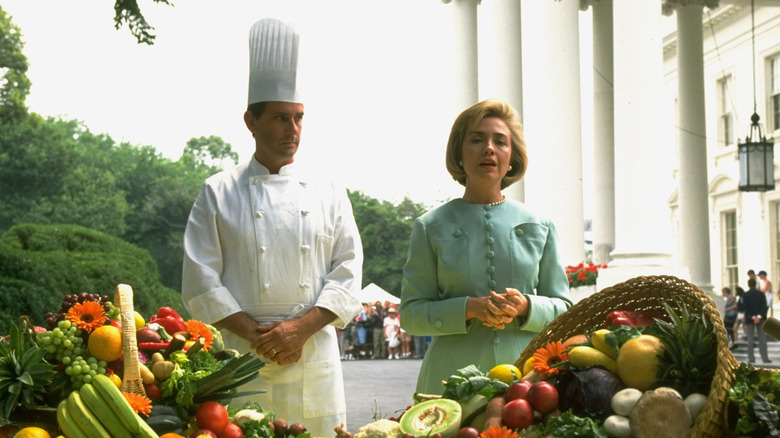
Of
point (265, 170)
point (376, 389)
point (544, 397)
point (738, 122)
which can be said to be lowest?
point (376, 389)

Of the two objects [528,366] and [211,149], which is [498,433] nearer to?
[528,366]

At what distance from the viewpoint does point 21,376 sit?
10.5 ft

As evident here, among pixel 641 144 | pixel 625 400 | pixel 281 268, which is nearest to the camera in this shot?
pixel 625 400

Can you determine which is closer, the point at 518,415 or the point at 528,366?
the point at 518,415

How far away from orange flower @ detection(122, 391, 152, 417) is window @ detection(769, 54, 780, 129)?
91.0ft

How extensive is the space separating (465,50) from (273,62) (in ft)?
57.2

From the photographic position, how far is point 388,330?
3022 cm

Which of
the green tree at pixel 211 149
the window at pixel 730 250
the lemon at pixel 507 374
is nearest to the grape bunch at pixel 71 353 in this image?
the lemon at pixel 507 374

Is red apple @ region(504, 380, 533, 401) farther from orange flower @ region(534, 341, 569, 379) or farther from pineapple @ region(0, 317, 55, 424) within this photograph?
pineapple @ region(0, 317, 55, 424)

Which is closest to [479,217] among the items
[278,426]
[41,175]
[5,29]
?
[278,426]

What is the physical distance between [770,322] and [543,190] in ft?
52.2

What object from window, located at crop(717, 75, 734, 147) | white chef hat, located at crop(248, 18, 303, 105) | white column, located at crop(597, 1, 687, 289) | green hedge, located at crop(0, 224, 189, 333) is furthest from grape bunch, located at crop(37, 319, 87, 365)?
window, located at crop(717, 75, 734, 147)

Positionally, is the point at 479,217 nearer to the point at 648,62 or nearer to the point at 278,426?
the point at 278,426

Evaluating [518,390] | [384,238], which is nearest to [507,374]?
[518,390]
